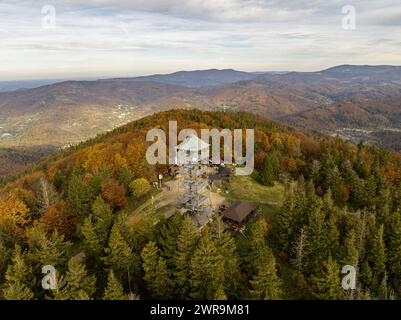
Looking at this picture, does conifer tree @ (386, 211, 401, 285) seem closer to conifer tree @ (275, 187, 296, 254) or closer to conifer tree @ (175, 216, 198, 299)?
conifer tree @ (275, 187, 296, 254)

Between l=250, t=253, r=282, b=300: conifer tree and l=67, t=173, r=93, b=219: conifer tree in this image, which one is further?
l=67, t=173, r=93, b=219: conifer tree

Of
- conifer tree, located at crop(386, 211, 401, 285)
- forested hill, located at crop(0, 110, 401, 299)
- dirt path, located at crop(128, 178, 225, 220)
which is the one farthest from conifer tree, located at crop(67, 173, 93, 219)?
conifer tree, located at crop(386, 211, 401, 285)

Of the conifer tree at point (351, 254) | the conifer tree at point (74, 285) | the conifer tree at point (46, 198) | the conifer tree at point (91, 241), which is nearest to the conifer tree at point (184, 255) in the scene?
the conifer tree at point (74, 285)

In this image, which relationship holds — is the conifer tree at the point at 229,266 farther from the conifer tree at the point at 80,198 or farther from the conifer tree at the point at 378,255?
the conifer tree at the point at 80,198

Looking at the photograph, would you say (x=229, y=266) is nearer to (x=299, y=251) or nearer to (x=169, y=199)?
(x=299, y=251)

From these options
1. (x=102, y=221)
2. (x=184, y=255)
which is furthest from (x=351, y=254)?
(x=102, y=221)
